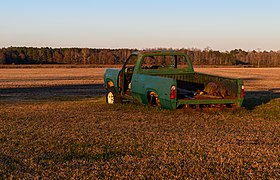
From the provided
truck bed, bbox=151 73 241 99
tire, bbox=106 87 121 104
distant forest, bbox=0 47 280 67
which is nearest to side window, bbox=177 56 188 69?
truck bed, bbox=151 73 241 99

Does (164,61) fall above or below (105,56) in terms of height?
above

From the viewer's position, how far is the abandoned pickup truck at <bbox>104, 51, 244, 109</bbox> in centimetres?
1205

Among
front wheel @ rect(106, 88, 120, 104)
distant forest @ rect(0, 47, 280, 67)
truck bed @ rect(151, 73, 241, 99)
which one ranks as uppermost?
truck bed @ rect(151, 73, 241, 99)

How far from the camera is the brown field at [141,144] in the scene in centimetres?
598

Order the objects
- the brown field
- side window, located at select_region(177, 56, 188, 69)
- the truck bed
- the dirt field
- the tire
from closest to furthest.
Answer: the brown field, the truck bed, side window, located at select_region(177, 56, 188, 69), the tire, the dirt field

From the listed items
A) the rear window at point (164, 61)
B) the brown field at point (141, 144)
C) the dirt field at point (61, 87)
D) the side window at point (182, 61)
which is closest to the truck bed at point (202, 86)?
the side window at point (182, 61)

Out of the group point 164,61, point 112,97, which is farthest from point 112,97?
point 164,61

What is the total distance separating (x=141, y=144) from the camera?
788 cm

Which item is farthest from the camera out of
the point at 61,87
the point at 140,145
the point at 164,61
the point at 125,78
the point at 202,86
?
the point at 61,87

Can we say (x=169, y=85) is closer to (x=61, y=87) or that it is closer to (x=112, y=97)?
(x=112, y=97)

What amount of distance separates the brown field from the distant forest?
117888 mm

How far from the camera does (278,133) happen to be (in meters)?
9.46

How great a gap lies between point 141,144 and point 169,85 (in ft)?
13.0

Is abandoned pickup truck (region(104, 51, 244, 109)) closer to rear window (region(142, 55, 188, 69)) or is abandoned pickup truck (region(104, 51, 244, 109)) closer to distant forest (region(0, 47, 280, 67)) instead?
rear window (region(142, 55, 188, 69))
